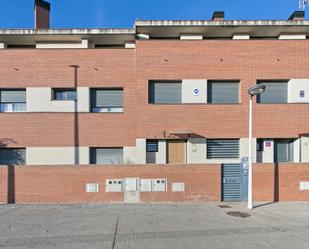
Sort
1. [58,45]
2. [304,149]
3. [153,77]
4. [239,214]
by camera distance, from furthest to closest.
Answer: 1. [58,45]
2. [153,77]
3. [304,149]
4. [239,214]

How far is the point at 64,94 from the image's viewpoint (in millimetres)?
14094

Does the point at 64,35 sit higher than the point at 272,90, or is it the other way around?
the point at 64,35

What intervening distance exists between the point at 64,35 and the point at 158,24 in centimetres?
501

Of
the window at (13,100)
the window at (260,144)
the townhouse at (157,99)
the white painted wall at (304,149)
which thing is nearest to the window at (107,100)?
the townhouse at (157,99)

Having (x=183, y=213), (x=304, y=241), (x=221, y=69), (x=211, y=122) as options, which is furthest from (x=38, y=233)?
(x=221, y=69)

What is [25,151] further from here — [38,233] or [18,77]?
[38,233]

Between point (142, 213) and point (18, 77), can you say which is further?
point (18, 77)

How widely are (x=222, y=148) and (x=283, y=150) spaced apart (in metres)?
3.18

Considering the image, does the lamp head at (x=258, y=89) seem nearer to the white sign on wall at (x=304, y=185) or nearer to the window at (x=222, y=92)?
the window at (x=222, y=92)

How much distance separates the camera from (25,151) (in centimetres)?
1363

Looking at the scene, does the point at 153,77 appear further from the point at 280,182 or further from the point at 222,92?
the point at 280,182

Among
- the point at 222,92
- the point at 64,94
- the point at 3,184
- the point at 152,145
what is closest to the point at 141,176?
the point at 152,145

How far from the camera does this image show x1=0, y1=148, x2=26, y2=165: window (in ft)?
44.6

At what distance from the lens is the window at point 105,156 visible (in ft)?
45.4
